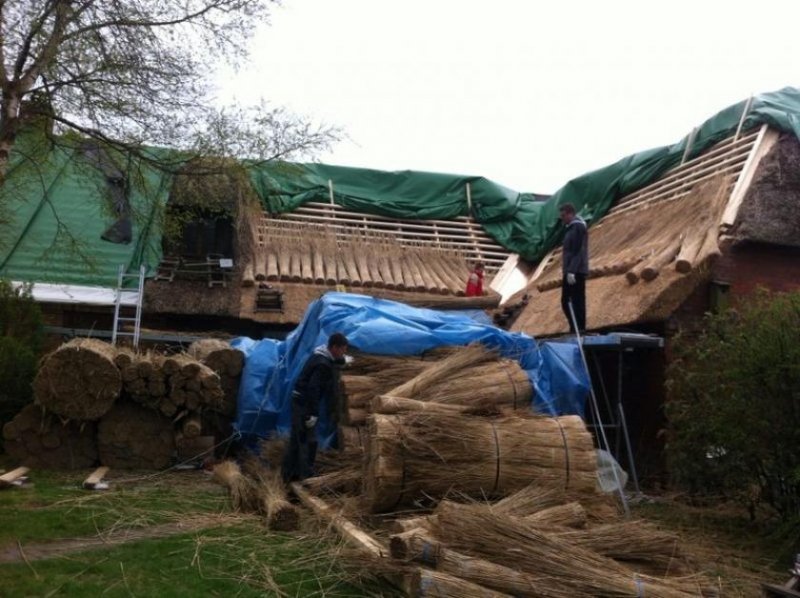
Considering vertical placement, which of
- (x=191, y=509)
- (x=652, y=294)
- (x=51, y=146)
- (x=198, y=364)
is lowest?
(x=191, y=509)

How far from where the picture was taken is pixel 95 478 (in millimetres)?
8922

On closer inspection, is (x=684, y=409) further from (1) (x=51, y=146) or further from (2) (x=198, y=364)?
(1) (x=51, y=146)

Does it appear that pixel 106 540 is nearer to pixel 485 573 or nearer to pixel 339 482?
pixel 339 482

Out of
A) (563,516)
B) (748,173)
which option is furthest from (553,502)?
(748,173)

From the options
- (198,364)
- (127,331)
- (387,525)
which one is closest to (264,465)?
(198,364)

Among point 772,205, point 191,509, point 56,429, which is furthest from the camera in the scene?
point 772,205

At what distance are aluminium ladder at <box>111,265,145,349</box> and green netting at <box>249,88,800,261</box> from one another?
288 cm

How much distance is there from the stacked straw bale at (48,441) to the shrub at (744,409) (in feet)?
22.4

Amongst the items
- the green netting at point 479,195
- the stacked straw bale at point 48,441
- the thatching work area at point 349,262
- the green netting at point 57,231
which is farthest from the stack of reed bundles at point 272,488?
the green netting at point 479,195

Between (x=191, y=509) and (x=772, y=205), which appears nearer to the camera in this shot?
(x=191, y=509)

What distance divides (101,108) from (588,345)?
234 inches

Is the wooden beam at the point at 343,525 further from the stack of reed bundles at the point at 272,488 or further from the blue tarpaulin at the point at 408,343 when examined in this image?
the blue tarpaulin at the point at 408,343

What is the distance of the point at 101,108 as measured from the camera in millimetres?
8578

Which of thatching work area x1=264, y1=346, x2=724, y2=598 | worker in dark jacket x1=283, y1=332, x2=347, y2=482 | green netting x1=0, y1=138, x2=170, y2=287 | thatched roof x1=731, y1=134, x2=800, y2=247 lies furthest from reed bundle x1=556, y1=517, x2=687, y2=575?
green netting x1=0, y1=138, x2=170, y2=287
